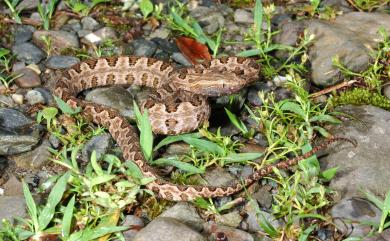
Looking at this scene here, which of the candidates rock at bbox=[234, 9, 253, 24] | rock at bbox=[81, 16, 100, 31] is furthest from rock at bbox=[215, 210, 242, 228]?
rock at bbox=[81, 16, 100, 31]

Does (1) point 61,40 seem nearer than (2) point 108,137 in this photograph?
No

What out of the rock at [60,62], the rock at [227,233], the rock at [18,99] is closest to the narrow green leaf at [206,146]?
the rock at [227,233]

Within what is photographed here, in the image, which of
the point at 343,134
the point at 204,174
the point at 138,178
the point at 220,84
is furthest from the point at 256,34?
the point at 138,178

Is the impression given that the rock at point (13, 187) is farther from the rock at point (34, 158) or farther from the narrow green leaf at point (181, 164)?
the narrow green leaf at point (181, 164)

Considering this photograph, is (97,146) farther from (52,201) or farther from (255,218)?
(255,218)

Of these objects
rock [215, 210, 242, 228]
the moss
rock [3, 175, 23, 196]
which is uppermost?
the moss

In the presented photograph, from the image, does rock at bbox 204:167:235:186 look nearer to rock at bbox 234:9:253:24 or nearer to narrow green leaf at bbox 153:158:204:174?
narrow green leaf at bbox 153:158:204:174

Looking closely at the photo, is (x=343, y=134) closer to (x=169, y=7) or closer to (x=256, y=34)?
(x=256, y=34)
